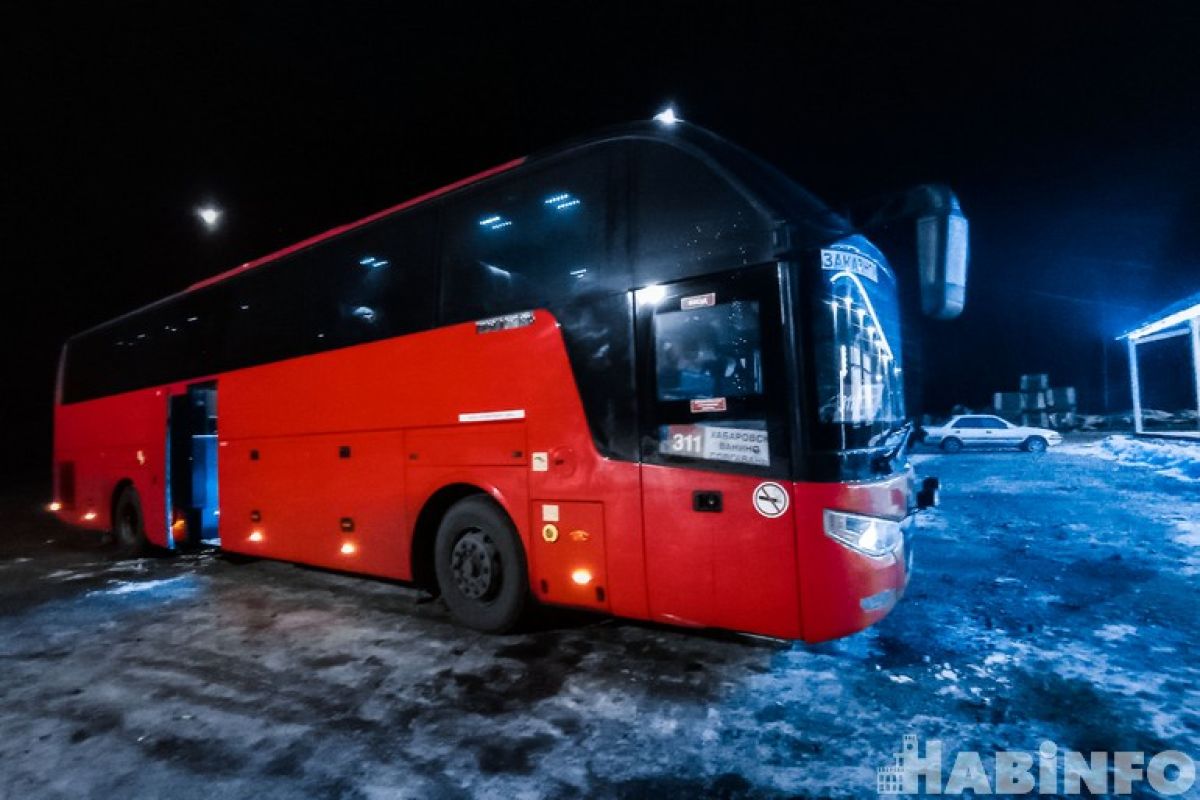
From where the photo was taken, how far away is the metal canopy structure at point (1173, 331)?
1817 centimetres

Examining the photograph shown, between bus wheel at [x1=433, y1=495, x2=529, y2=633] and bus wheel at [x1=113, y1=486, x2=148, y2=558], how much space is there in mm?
7066

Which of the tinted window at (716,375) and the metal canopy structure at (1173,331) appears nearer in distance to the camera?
the tinted window at (716,375)

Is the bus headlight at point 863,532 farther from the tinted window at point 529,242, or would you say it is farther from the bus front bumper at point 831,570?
the tinted window at point 529,242

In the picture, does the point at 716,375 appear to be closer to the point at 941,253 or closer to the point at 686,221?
the point at 686,221

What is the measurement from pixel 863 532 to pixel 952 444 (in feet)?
80.3

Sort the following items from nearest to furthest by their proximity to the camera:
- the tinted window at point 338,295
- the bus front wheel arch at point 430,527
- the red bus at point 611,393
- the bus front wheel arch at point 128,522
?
the red bus at point 611,393
the bus front wheel arch at point 430,527
the tinted window at point 338,295
the bus front wheel arch at point 128,522

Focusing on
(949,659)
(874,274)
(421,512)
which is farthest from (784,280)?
(421,512)

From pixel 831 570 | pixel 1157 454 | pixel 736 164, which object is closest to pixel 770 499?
pixel 831 570

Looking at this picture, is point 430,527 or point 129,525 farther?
point 129,525

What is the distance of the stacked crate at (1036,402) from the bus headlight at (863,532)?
44.0 metres

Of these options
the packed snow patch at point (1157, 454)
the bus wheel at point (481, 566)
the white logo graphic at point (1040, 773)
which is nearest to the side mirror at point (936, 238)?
the white logo graphic at point (1040, 773)

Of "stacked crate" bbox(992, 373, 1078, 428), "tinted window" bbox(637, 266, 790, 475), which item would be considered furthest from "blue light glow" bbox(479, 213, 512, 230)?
"stacked crate" bbox(992, 373, 1078, 428)

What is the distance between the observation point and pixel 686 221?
408cm

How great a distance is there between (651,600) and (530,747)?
1245 mm
